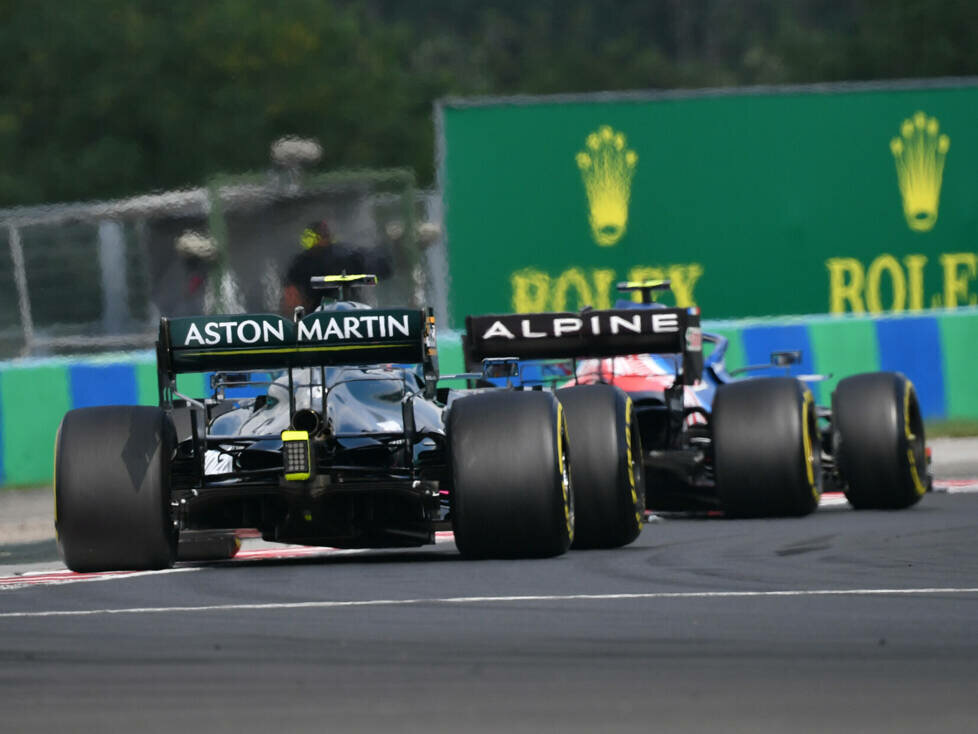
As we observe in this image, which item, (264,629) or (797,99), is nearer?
(264,629)

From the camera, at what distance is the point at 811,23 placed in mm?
104812

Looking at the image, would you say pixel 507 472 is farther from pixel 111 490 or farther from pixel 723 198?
pixel 723 198

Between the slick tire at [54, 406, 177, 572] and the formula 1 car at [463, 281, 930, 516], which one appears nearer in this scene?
the slick tire at [54, 406, 177, 572]

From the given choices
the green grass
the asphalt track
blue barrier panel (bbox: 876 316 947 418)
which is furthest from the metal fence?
the asphalt track

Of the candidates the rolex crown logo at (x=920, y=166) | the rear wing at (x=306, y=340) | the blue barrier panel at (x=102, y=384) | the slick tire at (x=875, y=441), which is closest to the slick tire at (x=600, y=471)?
the rear wing at (x=306, y=340)

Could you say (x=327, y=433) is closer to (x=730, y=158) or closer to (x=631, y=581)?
(x=631, y=581)

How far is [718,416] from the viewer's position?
13.7 m

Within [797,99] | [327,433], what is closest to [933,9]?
[797,99]

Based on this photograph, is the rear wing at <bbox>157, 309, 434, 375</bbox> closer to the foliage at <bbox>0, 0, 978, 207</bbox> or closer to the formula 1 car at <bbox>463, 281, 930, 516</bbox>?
the formula 1 car at <bbox>463, 281, 930, 516</bbox>

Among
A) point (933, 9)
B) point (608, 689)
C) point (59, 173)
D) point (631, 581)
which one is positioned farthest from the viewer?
point (933, 9)

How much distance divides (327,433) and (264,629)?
2.70 metres

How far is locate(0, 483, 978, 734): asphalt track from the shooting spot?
672cm

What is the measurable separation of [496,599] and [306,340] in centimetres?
211

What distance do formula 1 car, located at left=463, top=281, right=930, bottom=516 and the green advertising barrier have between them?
8.59 metres
